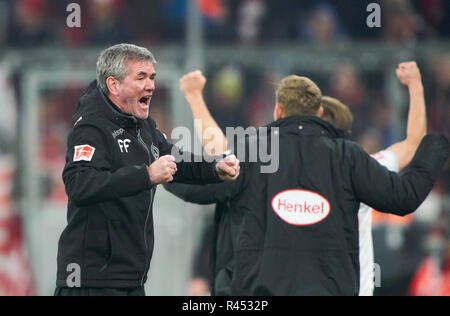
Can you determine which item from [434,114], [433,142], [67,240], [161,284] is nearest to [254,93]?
[434,114]

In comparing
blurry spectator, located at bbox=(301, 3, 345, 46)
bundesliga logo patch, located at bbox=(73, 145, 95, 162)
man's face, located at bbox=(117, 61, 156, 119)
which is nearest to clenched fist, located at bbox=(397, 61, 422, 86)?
man's face, located at bbox=(117, 61, 156, 119)

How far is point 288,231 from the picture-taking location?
424cm

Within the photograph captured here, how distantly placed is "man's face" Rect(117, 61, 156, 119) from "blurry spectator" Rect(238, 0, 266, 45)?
5.60 m

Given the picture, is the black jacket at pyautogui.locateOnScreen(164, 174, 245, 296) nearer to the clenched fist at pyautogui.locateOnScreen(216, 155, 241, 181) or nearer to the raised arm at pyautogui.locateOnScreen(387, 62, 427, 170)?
the clenched fist at pyautogui.locateOnScreen(216, 155, 241, 181)

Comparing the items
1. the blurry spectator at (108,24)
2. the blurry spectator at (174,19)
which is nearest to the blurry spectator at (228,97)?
the blurry spectator at (174,19)

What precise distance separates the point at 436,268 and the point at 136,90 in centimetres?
493

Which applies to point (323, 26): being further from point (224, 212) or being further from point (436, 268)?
point (224, 212)

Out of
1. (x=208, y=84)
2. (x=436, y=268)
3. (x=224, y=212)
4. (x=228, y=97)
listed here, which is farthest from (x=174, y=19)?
(x=224, y=212)

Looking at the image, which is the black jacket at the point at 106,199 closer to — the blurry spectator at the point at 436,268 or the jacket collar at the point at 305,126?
the jacket collar at the point at 305,126

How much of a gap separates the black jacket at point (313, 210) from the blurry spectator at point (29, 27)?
19.9ft

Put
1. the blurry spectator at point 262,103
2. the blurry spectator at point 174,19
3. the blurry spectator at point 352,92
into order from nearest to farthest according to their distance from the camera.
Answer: the blurry spectator at point 262,103 < the blurry spectator at point 352,92 < the blurry spectator at point 174,19

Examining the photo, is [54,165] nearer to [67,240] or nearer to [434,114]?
[434,114]

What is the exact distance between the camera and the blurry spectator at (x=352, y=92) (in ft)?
31.3

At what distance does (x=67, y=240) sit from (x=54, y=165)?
17.3 ft
